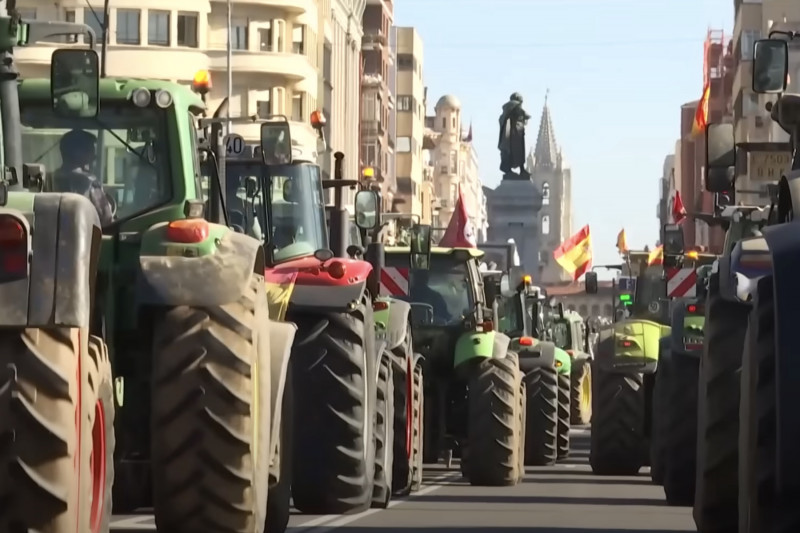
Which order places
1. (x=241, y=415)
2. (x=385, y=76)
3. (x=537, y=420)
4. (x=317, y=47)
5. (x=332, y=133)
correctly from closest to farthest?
(x=241, y=415) < (x=537, y=420) < (x=317, y=47) < (x=332, y=133) < (x=385, y=76)

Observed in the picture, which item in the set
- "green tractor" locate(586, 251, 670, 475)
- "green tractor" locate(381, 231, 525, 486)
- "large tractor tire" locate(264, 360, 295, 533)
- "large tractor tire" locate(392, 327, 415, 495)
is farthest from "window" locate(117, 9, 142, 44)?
"large tractor tire" locate(264, 360, 295, 533)

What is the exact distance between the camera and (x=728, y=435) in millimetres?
12219

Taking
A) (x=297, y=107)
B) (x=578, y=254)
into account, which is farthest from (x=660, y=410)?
(x=297, y=107)

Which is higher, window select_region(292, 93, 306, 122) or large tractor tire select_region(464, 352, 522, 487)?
window select_region(292, 93, 306, 122)

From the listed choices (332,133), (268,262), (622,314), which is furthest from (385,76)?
(268,262)

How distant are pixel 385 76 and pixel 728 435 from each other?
115422mm

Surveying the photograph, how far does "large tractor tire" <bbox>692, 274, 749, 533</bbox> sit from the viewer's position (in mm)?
12055

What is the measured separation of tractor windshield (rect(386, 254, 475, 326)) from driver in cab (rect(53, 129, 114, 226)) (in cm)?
1237

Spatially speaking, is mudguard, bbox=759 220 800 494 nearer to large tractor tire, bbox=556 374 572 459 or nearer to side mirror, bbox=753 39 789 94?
side mirror, bbox=753 39 789 94

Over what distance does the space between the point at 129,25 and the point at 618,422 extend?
55956mm

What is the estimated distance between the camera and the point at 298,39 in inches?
3398

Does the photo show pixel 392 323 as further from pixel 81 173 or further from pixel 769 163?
A: pixel 81 173

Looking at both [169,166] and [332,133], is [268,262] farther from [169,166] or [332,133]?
[332,133]

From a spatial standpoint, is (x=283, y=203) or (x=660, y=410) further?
(x=660, y=410)
